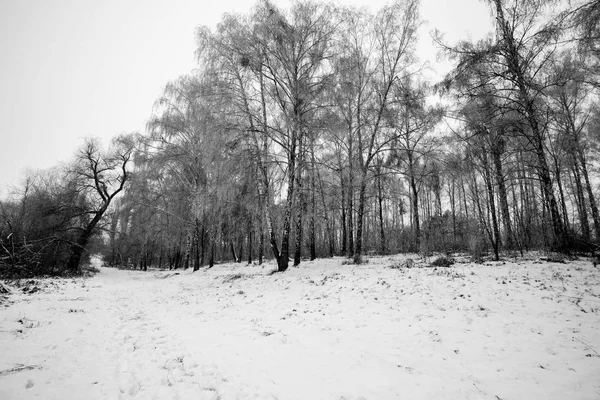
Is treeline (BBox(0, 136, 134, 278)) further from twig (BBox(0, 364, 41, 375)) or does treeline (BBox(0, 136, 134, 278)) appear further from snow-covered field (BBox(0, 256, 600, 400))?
twig (BBox(0, 364, 41, 375))

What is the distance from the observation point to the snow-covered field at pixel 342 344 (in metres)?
2.94

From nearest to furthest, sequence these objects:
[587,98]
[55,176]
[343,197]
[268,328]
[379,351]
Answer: [379,351] → [268,328] → [343,197] → [587,98] → [55,176]

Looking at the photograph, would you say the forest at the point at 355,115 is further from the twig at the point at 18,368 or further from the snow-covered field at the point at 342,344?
the twig at the point at 18,368

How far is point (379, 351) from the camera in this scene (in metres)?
3.82

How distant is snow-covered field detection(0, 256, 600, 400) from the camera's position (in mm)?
→ 2939

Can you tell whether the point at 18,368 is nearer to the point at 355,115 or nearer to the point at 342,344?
the point at 342,344

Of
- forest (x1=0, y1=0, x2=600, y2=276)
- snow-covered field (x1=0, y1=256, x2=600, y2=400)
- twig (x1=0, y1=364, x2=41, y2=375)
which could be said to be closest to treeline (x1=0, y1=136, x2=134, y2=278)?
forest (x1=0, y1=0, x2=600, y2=276)

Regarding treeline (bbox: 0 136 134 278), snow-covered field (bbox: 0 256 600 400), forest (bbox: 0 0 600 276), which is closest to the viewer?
snow-covered field (bbox: 0 256 600 400)

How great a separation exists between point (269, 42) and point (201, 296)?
10.9m

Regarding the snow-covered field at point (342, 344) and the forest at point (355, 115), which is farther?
the forest at point (355, 115)

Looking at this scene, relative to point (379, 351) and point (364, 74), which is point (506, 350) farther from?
point (364, 74)

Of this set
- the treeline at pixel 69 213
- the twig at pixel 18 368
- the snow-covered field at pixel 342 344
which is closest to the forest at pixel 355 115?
the treeline at pixel 69 213

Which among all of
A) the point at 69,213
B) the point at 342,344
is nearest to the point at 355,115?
the point at 342,344

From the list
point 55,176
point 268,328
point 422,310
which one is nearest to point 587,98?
point 422,310
